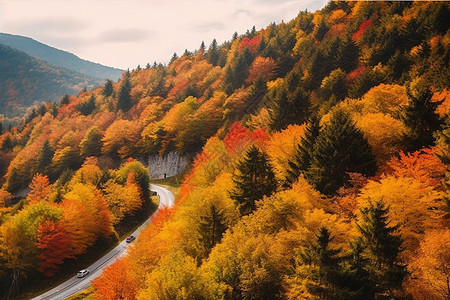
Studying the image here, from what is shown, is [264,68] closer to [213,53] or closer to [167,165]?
[167,165]

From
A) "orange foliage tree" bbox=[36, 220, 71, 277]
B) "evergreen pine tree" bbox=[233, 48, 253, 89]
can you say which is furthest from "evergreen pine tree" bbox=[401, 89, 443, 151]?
"evergreen pine tree" bbox=[233, 48, 253, 89]

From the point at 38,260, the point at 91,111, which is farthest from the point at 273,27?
the point at 38,260

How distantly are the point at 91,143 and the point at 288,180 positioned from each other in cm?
9294

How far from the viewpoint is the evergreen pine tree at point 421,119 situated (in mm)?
32281

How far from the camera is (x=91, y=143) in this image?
110 meters

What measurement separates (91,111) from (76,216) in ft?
340

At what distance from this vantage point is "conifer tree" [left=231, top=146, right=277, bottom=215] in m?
36.3

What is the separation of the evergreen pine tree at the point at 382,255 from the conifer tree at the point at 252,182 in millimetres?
16856

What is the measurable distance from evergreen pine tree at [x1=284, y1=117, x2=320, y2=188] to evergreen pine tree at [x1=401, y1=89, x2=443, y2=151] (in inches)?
412

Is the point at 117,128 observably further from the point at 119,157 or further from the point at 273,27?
the point at 273,27

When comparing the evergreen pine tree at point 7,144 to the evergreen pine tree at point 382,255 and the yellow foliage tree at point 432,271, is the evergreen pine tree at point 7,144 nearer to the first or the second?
the evergreen pine tree at point 382,255

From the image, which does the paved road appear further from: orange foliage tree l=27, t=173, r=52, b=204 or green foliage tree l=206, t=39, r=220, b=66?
green foliage tree l=206, t=39, r=220, b=66

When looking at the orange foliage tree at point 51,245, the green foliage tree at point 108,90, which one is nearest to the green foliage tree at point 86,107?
the green foliage tree at point 108,90

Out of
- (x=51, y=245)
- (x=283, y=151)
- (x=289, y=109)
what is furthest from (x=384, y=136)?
(x=51, y=245)
